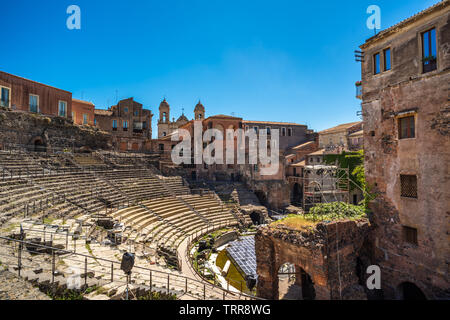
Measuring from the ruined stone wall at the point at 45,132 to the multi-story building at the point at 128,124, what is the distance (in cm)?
759

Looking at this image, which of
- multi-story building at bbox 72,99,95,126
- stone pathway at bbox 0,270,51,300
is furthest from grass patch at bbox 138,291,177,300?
multi-story building at bbox 72,99,95,126

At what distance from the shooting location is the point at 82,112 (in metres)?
32.6

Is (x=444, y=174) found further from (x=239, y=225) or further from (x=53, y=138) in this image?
(x=53, y=138)

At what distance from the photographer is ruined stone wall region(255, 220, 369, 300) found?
9.57 meters

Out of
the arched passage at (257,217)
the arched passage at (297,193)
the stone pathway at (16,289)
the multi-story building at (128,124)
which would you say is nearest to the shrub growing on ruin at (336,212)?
the stone pathway at (16,289)

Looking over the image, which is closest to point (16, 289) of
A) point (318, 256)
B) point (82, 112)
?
point (318, 256)

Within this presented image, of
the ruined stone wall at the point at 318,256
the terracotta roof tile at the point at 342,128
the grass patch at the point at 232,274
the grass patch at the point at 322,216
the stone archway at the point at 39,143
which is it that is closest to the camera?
the ruined stone wall at the point at 318,256

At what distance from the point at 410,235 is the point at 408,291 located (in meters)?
2.96

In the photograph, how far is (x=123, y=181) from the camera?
73.2 ft

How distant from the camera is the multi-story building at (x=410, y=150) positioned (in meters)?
10.4

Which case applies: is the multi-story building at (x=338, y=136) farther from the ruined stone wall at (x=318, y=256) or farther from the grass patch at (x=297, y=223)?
the ruined stone wall at (x=318, y=256)

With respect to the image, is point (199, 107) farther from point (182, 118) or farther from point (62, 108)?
point (62, 108)
